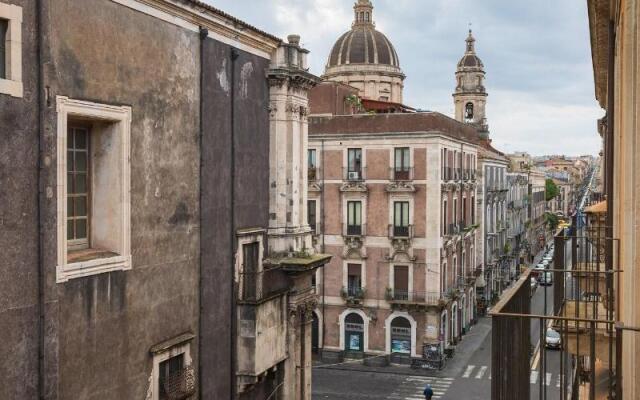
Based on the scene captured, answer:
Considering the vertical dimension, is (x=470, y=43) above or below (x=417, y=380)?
above

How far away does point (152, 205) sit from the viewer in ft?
45.6

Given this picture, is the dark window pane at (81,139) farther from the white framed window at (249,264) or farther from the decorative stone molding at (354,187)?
the decorative stone molding at (354,187)

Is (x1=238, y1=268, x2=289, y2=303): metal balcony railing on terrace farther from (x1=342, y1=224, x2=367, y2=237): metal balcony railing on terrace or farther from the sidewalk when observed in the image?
the sidewalk

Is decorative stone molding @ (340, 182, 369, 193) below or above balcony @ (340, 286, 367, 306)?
above

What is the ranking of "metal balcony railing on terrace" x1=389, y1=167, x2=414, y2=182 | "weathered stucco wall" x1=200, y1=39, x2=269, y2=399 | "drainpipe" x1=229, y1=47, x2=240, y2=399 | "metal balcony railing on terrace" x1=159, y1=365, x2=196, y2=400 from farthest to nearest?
1. "metal balcony railing on terrace" x1=389, y1=167, x2=414, y2=182
2. "drainpipe" x1=229, y1=47, x2=240, y2=399
3. "weathered stucco wall" x1=200, y1=39, x2=269, y2=399
4. "metal balcony railing on terrace" x1=159, y1=365, x2=196, y2=400

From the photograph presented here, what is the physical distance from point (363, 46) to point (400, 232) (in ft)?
97.7

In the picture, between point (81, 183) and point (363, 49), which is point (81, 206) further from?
point (363, 49)

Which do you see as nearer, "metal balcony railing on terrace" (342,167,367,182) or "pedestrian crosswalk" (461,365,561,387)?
"pedestrian crosswalk" (461,365,561,387)

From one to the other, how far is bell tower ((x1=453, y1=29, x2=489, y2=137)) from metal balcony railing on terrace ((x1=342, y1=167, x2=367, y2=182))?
3081 cm

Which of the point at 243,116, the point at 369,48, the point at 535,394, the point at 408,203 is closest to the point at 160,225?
the point at 243,116

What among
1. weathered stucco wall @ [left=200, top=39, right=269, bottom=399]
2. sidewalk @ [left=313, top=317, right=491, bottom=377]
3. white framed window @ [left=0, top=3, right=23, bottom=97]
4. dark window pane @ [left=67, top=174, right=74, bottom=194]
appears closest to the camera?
white framed window @ [left=0, top=3, right=23, bottom=97]

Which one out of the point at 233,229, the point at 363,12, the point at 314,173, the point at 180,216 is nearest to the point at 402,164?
the point at 314,173

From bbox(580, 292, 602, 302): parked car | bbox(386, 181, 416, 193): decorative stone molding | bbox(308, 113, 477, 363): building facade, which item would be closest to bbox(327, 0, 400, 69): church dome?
bbox(308, 113, 477, 363): building facade

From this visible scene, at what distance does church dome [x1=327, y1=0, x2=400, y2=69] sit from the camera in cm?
6347
